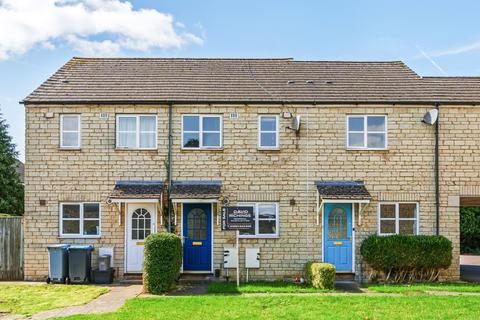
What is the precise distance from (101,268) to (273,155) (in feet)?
21.1

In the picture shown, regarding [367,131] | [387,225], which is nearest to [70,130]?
[367,131]

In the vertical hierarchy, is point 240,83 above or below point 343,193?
above

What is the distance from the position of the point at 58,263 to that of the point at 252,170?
6616mm

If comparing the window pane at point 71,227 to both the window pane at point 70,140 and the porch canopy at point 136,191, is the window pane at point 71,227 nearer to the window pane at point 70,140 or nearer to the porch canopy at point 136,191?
the porch canopy at point 136,191

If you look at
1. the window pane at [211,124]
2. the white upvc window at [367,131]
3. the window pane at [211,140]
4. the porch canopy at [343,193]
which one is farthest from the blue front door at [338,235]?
the window pane at [211,124]

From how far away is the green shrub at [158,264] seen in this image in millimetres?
13453

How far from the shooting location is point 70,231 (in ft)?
53.0

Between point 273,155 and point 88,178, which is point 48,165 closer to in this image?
point 88,178

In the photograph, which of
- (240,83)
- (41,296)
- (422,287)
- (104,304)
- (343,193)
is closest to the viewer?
(104,304)

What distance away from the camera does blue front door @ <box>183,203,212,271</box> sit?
52.9ft

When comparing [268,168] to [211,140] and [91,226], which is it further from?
[91,226]

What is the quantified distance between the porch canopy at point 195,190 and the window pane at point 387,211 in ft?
17.4

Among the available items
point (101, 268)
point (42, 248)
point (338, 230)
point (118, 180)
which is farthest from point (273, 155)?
point (42, 248)

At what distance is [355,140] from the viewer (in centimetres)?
1644
